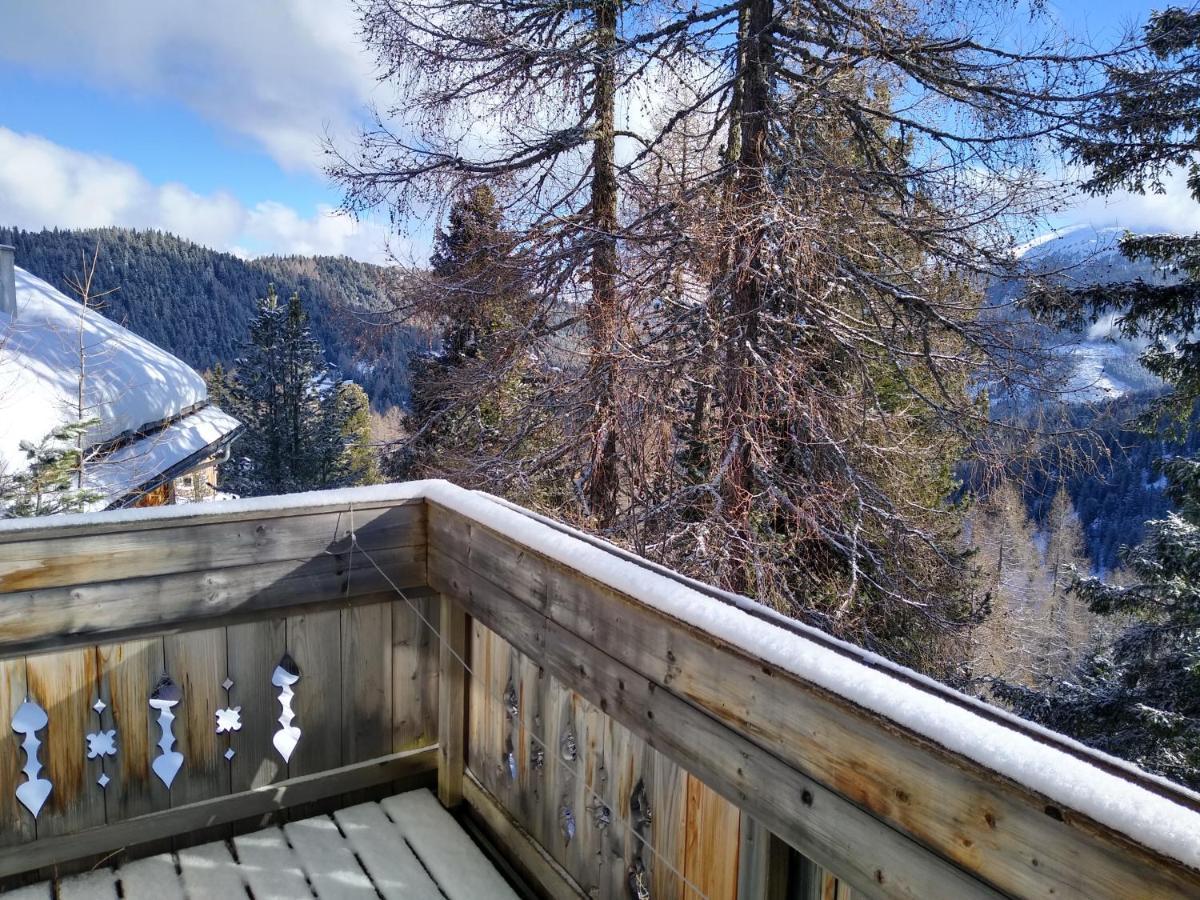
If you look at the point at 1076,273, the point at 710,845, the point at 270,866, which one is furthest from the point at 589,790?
the point at 1076,273

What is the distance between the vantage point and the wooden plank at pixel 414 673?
97.0 inches

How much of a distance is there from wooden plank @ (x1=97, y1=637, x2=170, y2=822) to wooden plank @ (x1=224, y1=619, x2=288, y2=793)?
0.18m

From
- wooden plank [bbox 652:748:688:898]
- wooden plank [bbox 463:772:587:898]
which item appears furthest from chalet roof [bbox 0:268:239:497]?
wooden plank [bbox 652:748:688:898]

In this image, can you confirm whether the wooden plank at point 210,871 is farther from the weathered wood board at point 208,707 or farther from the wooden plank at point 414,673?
the wooden plank at point 414,673

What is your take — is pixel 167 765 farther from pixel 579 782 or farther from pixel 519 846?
pixel 579 782

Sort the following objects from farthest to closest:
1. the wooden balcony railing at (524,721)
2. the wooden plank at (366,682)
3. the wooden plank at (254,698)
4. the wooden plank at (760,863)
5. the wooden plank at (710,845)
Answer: the wooden plank at (366,682) < the wooden plank at (254,698) < the wooden plank at (710,845) < the wooden plank at (760,863) < the wooden balcony railing at (524,721)

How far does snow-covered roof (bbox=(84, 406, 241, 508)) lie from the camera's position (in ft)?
28.0

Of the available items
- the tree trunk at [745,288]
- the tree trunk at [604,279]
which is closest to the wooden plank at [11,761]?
the tree trunk at [745,288]

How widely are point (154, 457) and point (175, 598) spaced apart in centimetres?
891

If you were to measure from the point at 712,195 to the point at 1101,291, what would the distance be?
148 inches

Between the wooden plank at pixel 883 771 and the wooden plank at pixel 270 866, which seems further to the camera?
the wooden plank at pixel 270 866

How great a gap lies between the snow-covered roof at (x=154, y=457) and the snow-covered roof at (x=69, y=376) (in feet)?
0.81

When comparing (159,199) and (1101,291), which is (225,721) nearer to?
(1101,291)

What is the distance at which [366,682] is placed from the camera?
7.93 feet
